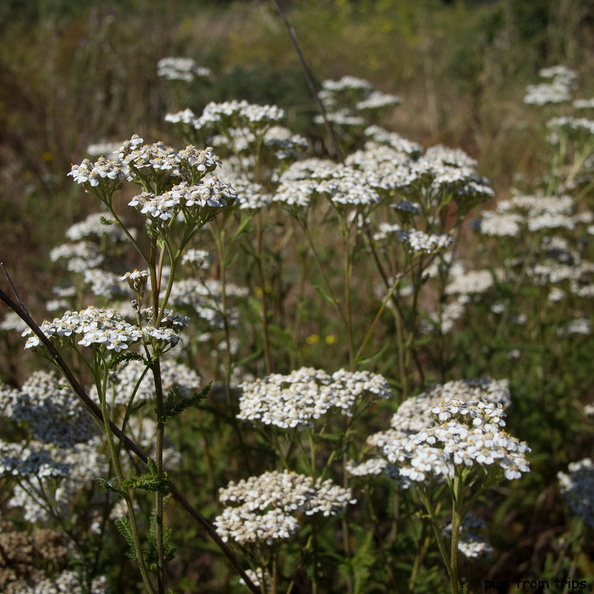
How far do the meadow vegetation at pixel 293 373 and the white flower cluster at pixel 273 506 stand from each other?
11 millimetres

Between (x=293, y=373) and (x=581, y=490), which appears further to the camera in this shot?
(x=581, y=490)

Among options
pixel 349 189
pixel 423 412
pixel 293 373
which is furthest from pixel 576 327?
pixel 293 373

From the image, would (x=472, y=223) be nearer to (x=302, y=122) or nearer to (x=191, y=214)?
(x=191, y=214)

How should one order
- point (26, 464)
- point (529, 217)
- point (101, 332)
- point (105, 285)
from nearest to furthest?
point (101, 332) < point (26, 464) < point (105, 285) < point (529, 217)

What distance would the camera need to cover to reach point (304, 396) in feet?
8.25

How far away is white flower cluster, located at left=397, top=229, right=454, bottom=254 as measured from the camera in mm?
2955

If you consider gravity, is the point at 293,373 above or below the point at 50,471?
above

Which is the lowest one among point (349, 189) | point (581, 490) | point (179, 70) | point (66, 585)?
point (581, 490)

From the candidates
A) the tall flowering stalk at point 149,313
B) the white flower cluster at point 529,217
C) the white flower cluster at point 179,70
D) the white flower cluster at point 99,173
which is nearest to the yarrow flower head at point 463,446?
the tall flowering stalk at point 149,313

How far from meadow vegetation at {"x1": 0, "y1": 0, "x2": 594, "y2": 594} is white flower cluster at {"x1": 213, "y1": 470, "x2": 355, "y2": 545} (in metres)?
0.01

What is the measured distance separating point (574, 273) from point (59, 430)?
394cm

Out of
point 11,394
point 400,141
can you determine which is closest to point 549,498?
point 400,141

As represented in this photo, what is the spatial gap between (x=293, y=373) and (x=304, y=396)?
173 millimetres

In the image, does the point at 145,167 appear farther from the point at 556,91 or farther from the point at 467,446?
the point at 556,91
